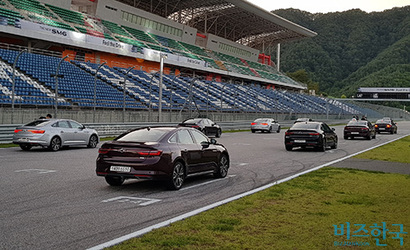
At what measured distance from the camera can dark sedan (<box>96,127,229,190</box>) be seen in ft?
29.1

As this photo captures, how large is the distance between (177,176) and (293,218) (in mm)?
3401

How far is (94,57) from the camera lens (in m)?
47.1

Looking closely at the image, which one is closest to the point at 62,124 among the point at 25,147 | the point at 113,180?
the point at 25,147

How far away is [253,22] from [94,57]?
3710 centimetres

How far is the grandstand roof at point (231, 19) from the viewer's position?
64.4 m

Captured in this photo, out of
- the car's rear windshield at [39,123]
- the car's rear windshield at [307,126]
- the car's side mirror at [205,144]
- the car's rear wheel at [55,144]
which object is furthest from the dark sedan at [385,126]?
the car's side mirror at [205,144]

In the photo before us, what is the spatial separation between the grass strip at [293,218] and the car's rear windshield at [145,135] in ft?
8.34

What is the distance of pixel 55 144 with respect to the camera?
1841 centimetres

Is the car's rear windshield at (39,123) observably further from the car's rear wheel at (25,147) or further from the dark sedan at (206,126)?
the dark sedan at (206,126)

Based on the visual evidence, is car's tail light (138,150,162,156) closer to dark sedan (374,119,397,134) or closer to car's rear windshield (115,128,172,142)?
car's rear windshield (115,128,172,142)

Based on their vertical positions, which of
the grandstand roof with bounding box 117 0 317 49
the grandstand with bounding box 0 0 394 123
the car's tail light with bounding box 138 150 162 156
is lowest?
the car's tail light with bounding box 138 150 162 156

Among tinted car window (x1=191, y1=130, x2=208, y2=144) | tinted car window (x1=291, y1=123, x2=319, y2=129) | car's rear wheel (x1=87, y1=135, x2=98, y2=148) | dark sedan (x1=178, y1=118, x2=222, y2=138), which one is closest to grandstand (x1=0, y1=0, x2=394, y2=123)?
dark sedan (x1=178, y1=118, x2=222, y2=138)

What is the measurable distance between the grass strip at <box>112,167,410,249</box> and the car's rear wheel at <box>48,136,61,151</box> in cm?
1165

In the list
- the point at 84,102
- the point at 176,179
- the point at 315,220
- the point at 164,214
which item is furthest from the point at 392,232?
the point at 84,102
